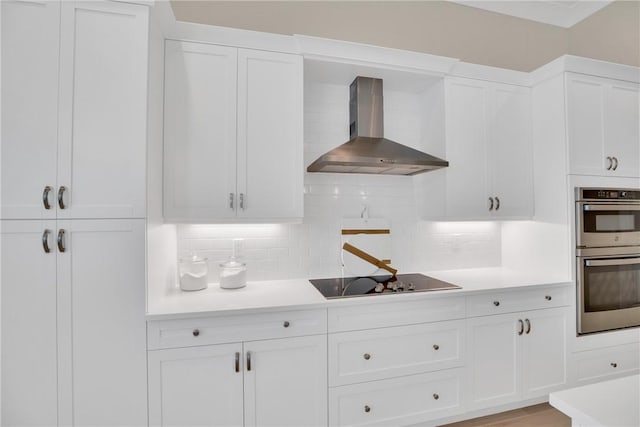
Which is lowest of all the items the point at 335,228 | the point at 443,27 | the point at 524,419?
the point at 524,419

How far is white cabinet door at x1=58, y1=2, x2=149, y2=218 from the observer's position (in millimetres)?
1507

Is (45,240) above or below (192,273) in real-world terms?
above

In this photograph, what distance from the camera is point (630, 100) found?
251 centimetres

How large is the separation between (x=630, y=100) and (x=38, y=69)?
4137mm

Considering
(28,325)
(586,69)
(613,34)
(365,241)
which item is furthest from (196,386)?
(613,34)

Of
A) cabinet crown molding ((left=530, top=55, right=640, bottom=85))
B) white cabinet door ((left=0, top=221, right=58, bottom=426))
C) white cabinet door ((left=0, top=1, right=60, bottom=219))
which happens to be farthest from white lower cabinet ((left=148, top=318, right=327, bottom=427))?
cabinet crown molding ((left=530, top=55, right=640, bottom=85))

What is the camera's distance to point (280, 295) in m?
1.92

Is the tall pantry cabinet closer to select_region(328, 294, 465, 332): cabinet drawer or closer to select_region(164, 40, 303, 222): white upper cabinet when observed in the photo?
select_region(164, 40, 303, 222): white upper cabinet

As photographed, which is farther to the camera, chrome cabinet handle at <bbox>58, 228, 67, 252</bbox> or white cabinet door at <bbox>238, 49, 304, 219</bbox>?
white cabinet door at <bbox>238, 49, 304, 219</bbox>

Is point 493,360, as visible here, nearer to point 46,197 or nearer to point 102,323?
point 102,323

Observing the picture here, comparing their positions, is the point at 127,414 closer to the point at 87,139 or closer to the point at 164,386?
the point at 164,386

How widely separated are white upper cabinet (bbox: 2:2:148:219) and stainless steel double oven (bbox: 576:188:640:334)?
10.1 ft

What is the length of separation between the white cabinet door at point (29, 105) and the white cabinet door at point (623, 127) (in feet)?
12.4

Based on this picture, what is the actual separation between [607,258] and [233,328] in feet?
9.33
